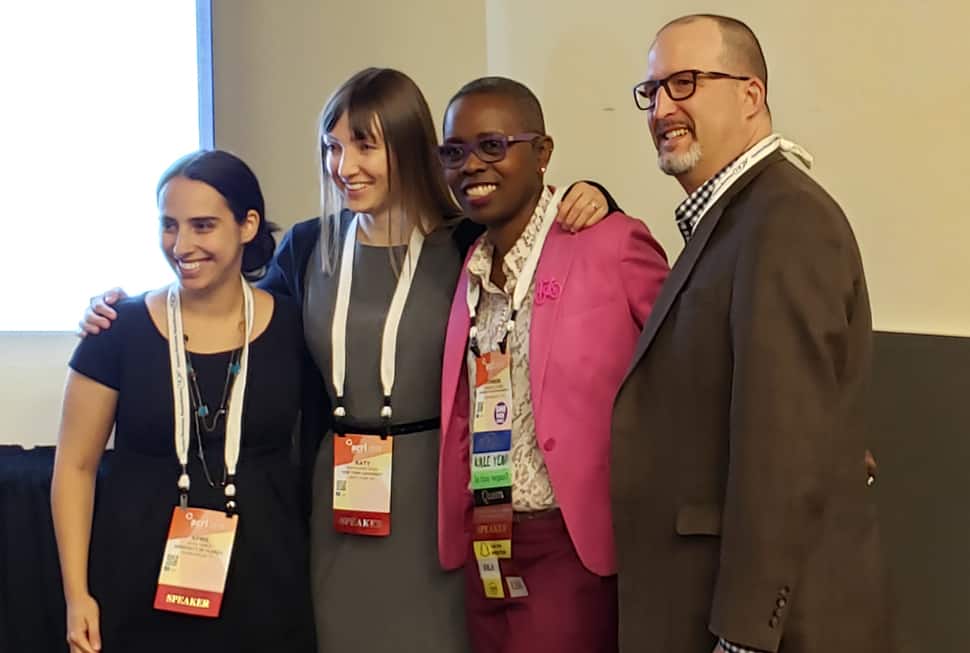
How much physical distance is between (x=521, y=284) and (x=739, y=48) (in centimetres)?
57

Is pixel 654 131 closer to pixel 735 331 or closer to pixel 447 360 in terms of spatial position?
pixel 735 331

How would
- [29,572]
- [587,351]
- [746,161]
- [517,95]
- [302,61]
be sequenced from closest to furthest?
[746,161] < [587,351] < [517,95] < [29,572] < [302,61]

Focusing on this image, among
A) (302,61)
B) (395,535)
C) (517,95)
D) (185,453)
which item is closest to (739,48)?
(517,95)

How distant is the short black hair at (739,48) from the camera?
1.48m

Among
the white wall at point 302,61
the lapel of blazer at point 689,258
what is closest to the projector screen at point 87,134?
the white wall at point 302,61

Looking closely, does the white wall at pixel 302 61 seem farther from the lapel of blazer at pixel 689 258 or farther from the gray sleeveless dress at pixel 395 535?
the lapel of blazer at pixel 689 258

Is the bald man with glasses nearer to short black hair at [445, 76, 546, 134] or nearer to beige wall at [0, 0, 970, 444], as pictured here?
short black hair at [445, 76, 546, 134]

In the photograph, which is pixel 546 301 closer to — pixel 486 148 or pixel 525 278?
pixel 525 278

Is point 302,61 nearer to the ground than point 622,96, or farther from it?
farther from it

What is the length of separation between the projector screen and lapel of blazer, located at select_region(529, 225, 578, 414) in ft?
4.66

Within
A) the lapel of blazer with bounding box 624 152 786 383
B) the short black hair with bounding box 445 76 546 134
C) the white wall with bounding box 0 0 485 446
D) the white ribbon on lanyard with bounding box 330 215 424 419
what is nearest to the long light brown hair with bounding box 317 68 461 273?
the white ribbon on lanyard with bounding box 330 215 424 419

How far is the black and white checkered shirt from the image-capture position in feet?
4.86

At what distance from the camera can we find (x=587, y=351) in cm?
167

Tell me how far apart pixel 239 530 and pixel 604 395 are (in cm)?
75
